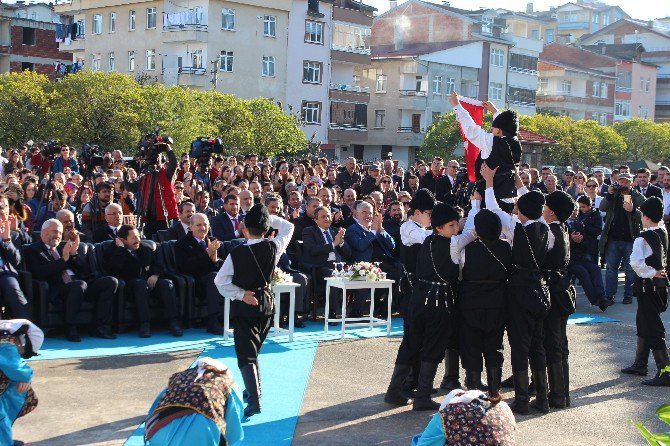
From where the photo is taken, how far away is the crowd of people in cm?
825

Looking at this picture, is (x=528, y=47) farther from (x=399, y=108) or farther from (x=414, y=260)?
(x=414, y=260)

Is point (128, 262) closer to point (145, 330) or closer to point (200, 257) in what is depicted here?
point (145, 330)

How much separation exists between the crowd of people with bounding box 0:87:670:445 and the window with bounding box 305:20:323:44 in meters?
37.9

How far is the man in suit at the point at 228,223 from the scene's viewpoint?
13.0m

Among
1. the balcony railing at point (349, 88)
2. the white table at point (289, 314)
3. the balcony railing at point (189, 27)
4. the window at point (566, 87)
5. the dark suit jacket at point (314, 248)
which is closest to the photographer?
the white table at point (289, 314)

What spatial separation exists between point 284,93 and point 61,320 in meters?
43.4

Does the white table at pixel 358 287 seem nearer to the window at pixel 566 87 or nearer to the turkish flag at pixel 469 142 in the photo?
the turkish flag at pixel 469 142

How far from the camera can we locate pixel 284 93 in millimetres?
53531

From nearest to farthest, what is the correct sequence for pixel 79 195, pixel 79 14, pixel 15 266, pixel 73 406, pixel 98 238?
1. pixel 73 406
2. pixel 15 266
3. pixel 98 238
4. pixel 79 195
5. pixel 79 14

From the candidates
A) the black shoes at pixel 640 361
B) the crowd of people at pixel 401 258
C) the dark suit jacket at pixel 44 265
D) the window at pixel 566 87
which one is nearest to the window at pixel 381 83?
the window at pixel 566 87

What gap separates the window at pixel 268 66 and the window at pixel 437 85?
1288cm

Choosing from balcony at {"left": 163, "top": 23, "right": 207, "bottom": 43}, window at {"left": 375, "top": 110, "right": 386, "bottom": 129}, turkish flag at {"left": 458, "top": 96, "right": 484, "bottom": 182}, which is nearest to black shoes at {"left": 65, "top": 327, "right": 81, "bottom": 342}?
turkish flag at {"left": 458, "top": 96, "right": 484, "bottom": 182}

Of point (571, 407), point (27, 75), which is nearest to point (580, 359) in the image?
point (571, 407)

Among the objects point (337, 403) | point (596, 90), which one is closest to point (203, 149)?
point (337, 403)
